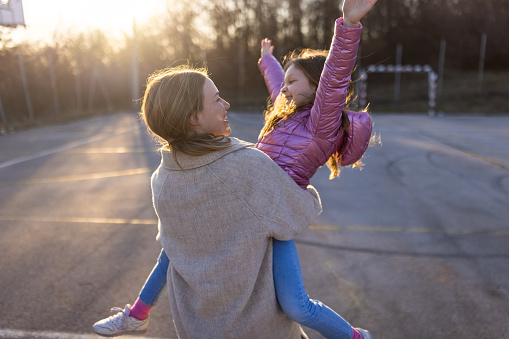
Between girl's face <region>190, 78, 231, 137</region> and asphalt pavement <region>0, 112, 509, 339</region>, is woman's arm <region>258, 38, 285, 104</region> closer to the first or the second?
girl's face <region>190, 78, 231, 137</region>

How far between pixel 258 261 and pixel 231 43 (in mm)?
27381

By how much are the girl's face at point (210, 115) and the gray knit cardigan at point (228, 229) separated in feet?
0.33

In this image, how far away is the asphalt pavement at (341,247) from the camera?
263 centimetres

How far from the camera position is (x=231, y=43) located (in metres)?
27.9

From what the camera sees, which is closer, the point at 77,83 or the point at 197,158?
the point at 197,158

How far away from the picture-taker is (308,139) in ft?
6.43

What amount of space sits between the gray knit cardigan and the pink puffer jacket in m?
0.17

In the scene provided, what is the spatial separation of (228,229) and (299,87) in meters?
0.79

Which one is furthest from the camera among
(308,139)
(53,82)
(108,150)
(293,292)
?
(53,82)

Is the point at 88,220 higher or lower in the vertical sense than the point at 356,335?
lower

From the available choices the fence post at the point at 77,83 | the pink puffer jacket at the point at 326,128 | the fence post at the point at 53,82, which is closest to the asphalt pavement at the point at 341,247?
the pink puffer jacket at the point at 326,128

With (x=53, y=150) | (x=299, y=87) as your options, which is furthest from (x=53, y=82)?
(x=299, y=87)

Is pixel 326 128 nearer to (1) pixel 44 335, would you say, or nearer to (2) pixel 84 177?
(1) pixel 44 335

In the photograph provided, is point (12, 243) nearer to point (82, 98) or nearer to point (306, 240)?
point (306, 240)
